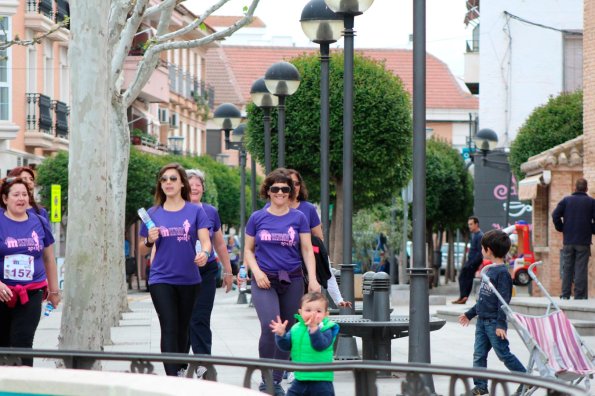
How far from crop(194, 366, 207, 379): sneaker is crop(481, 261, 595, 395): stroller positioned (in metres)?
3.98

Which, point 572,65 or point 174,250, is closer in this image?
point 174,250

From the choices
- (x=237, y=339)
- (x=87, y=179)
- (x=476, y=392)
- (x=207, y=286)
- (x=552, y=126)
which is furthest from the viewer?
(x=552, y=126)

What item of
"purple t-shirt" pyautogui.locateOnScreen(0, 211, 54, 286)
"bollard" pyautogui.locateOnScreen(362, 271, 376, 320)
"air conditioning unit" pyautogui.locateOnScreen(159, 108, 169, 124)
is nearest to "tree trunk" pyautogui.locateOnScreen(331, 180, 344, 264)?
"bollard" pyautogui.locateOnScreen(362, 271, 376, 320)

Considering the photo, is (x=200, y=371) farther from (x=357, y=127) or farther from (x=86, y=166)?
(x=357, y=127)

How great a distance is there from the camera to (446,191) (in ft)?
193

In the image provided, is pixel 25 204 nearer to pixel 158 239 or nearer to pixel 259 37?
pixel 158 239

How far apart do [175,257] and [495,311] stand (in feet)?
8.15

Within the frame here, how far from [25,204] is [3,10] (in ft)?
95.0

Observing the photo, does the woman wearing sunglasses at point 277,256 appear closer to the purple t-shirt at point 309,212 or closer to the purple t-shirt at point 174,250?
the purple t-shirt at point 174,250

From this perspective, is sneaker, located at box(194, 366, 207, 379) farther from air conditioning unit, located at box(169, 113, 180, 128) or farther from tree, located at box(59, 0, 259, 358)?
air conditioning unit, located at box(169, 113, 180, 128)

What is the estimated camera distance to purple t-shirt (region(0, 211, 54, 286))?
36.9 ft

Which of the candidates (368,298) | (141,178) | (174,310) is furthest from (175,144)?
(174,310)

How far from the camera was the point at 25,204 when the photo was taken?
449 inches

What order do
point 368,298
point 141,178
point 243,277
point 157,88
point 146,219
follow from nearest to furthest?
point 146,219 < point 368,298 < point 243,277 < point 141,178 < point 157,88
